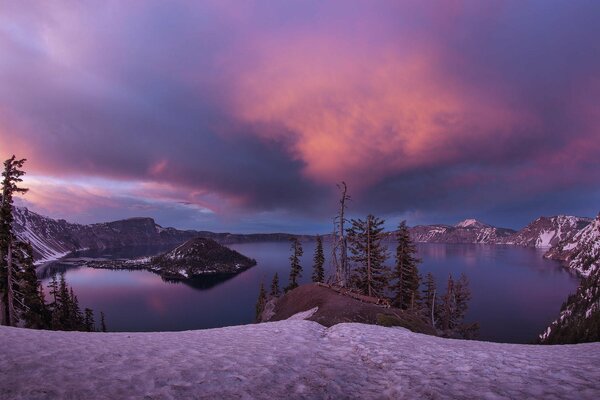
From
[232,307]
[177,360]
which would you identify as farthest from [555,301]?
[177,360]

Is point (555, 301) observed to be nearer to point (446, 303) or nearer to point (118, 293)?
point (446, 303)

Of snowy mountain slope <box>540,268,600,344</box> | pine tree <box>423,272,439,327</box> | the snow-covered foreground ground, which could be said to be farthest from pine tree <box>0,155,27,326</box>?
snowy mountain slope <box>540,268,600,344</box>

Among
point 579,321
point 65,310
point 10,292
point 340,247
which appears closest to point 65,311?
point 65,310

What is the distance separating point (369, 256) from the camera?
4112 cm

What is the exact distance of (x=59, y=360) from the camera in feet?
24.3

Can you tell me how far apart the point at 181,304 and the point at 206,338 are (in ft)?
464

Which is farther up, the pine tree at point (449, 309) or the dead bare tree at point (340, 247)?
the dead bare tree at point (340, 247)

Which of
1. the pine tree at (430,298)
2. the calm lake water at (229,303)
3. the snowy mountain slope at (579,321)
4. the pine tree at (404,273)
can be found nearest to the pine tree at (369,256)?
the pine tree at (404,273)

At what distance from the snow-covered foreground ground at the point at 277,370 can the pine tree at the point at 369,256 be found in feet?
101

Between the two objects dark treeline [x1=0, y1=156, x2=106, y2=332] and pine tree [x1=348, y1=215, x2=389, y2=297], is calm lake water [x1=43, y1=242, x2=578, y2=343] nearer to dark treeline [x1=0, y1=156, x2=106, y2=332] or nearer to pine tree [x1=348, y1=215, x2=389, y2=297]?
pine tree [x1=348, y1=215, x2=389, y2=297]

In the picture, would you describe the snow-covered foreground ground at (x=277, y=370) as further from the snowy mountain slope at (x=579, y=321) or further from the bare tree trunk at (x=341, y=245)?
the snowy mountain slope at (x=579, y=321)

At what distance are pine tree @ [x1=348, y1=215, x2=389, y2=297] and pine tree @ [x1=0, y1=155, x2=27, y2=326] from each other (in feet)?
118

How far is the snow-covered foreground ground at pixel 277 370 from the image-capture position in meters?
6.05

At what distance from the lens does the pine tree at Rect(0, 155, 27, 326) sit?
24547mm
